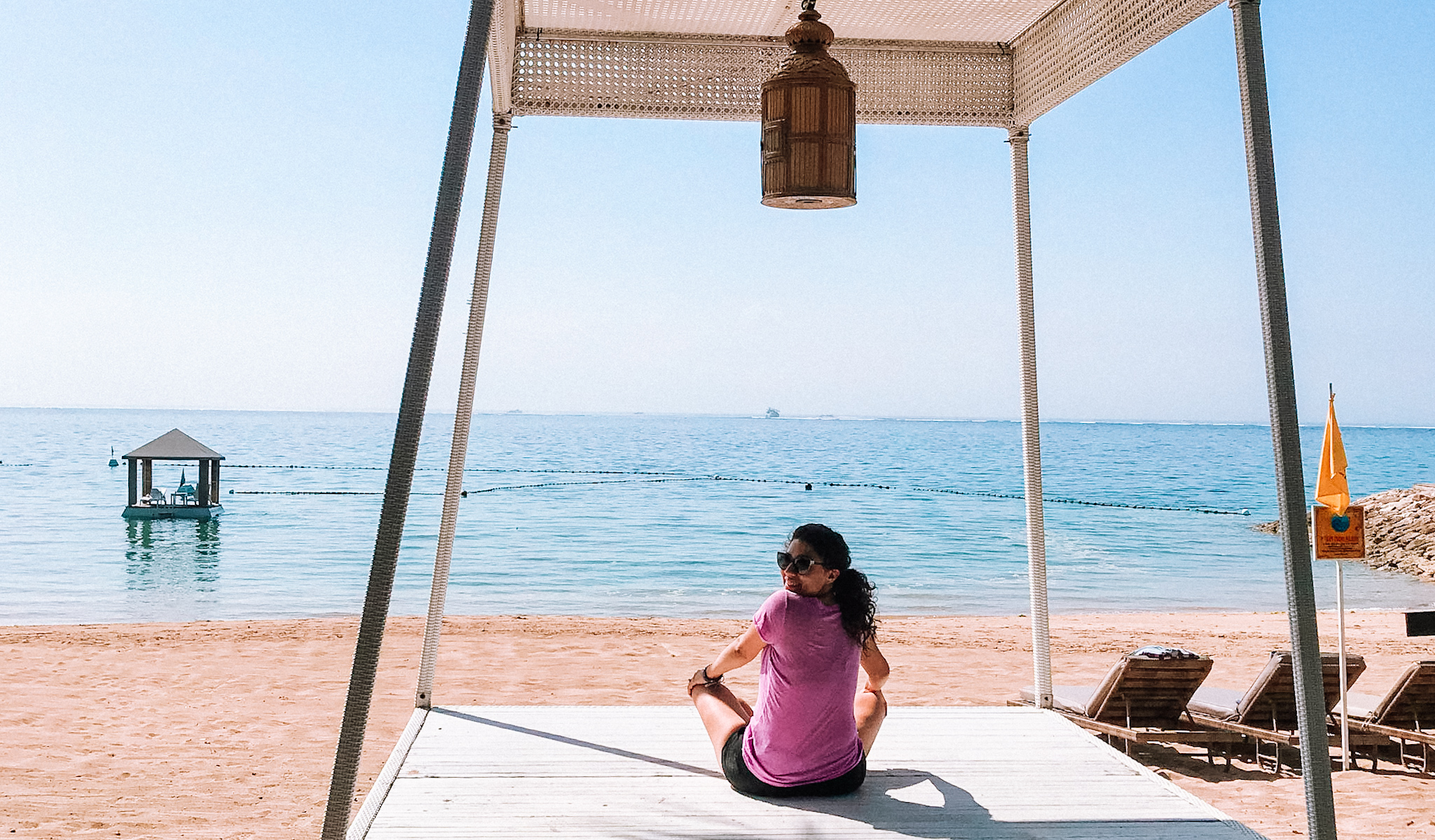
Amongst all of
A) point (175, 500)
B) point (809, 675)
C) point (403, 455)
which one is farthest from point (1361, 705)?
point (175, 500)

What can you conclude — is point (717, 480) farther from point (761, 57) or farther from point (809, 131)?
point (809, 131)

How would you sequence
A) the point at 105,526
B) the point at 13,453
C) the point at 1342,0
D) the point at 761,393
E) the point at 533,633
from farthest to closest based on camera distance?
the point at 761,393 < the point at 13,453 < the point at 1342,0 < the point at 105,526 < the point at 533,633

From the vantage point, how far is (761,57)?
4156 mm

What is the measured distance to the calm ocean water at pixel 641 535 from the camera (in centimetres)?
1817

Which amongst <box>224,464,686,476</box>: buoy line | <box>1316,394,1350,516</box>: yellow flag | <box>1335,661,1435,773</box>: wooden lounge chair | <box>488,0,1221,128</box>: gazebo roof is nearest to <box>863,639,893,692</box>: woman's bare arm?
<box>488,0,1221,128</box>: gazebo roof

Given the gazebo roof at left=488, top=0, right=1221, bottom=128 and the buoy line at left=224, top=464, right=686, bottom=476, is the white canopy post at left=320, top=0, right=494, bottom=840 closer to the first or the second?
the gazebo roof at left=488, top=0, right=1221, bottom=128

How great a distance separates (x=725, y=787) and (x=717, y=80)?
2344mm

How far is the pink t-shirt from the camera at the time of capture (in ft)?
9.56

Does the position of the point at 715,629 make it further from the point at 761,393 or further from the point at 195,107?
the point at 761,393

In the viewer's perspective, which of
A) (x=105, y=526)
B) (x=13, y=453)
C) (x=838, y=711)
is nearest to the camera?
(x=838, y=711)

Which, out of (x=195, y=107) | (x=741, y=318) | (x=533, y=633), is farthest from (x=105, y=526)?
(x=741, y=318)

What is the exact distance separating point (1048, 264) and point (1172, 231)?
19.6 feet

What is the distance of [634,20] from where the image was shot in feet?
13.1

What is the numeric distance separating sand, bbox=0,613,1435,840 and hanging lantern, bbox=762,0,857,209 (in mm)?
2925
